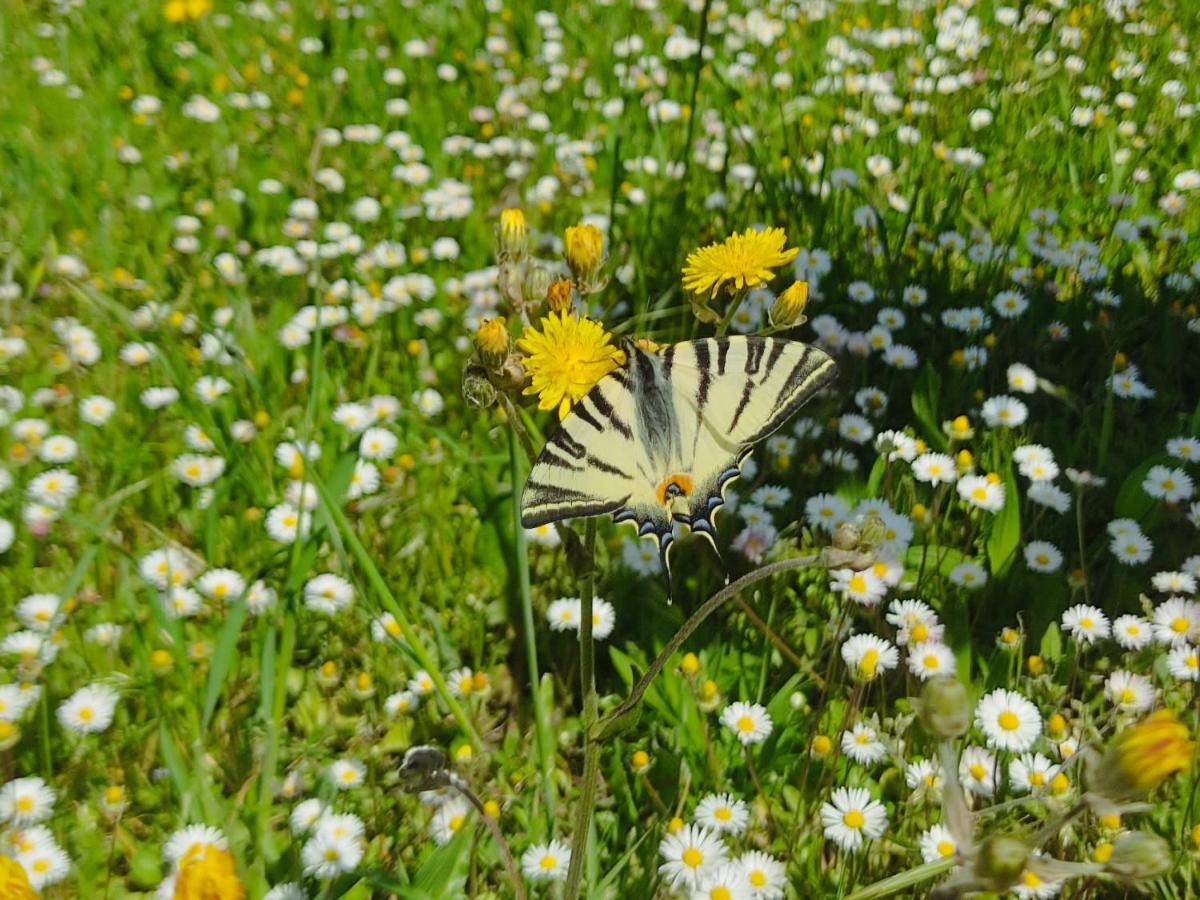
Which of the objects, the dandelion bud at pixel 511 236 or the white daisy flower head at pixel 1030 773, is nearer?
the dandelion bud at pixel 511 236

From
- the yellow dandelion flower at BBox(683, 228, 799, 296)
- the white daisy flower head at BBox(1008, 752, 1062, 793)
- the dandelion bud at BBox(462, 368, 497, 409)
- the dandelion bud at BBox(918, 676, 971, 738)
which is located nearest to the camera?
the dandelion bud at BBox(918, 676, 971, 738)

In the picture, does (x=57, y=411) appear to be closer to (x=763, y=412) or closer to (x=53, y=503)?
(x=53, y=503)

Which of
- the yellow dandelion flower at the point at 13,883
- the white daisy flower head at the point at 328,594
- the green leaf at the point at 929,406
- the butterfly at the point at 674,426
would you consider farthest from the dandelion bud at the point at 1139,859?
the white daisy flower head at the point at 328,594

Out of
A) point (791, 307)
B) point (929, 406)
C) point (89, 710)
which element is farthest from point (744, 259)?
point (89, 710)

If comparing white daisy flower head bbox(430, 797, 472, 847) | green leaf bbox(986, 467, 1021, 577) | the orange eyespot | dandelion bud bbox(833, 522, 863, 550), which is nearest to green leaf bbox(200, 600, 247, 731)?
white daisy flower head bbox(430, 797, 472, 847)

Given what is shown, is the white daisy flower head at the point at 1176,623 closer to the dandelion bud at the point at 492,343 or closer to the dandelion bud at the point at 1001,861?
the dandelion bud at the point at 1001,861

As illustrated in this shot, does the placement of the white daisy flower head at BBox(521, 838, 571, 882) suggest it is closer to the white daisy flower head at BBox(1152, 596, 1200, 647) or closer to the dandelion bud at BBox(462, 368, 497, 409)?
the dandelion bud at BBox(462, 368, 497, 409)
